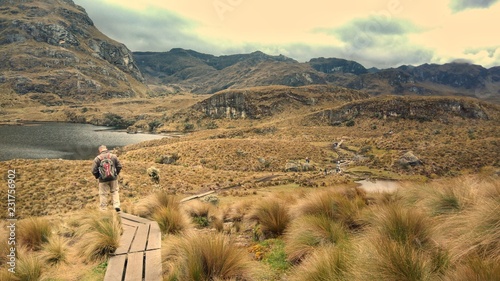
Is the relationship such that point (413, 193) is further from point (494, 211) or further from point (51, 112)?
point (51, 112)

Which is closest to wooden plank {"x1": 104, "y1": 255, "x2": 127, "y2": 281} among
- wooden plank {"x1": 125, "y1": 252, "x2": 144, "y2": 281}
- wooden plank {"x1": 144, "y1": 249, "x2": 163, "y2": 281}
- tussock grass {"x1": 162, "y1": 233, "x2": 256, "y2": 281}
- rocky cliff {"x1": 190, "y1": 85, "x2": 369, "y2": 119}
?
wooden plank {"x1": 125, "y1": 252, "x2": 144, "y2": 281}

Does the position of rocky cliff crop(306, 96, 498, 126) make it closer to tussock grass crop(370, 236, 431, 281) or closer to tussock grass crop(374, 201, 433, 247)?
tussock grass crop(374, 201, 433, 247)

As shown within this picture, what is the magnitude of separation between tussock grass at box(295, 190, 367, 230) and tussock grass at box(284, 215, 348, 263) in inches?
37.0

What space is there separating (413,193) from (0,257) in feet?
37.6

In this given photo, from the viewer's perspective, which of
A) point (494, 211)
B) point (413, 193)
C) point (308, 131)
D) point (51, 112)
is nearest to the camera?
point (494, 211)

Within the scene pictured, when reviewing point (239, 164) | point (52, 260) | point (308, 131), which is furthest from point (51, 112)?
point (52, 260)

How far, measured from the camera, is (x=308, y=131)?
81688mm

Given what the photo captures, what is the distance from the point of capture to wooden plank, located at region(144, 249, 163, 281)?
539cm

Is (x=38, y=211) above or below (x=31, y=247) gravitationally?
below

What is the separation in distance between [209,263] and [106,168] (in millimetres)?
7533

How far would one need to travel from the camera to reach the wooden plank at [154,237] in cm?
675

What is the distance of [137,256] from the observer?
6.23 m

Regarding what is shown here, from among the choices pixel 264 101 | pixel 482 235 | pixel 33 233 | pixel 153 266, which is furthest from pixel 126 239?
pixel 264 101

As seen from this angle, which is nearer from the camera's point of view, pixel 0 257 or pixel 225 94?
pixel 0 257
